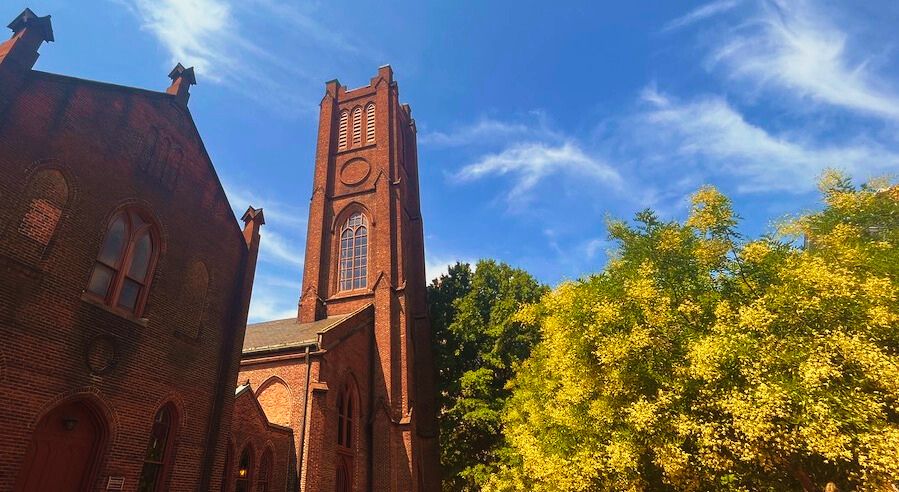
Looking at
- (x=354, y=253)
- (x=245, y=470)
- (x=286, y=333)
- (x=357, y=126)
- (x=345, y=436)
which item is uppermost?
(x=357, y=126)

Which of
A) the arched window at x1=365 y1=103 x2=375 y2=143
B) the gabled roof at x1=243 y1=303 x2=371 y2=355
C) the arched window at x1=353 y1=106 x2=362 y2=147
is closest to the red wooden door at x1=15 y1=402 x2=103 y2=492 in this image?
the gabled roof at x1=243 y1=303 x2=371 y2=355

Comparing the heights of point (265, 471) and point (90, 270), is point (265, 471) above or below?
below

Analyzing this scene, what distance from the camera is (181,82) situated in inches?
465

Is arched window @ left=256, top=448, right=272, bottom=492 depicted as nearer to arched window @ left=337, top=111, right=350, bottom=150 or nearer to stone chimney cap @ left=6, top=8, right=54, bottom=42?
stone chimney cap @ left=6, top=8, right=54, bottom=42

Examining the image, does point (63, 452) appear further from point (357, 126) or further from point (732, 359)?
point (357, 126)

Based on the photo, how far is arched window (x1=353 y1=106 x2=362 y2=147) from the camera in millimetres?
29188

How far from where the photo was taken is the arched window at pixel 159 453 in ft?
29.5

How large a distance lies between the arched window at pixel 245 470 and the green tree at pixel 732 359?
27.8 feet

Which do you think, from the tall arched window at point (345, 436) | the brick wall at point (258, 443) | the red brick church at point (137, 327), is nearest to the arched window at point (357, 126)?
the red brick church at point (137, 327)

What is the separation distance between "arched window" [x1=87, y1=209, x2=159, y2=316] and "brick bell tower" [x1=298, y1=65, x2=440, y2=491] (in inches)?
488

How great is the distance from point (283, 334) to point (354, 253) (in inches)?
250

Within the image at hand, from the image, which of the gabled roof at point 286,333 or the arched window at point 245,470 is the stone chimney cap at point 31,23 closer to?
the arched window at point 245,470

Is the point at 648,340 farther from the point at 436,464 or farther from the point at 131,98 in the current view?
the point at 436,464

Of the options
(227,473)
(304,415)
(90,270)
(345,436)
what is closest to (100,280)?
(90,270)
